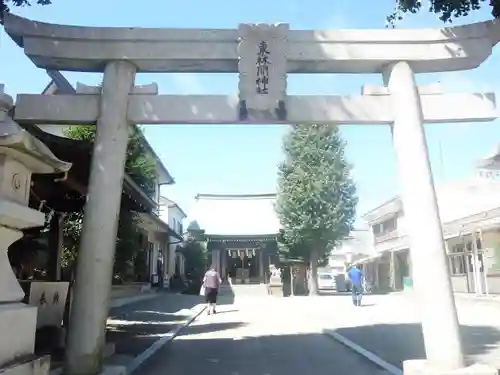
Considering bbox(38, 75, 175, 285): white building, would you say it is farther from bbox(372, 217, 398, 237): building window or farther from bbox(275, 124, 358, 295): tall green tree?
bbox(372, 217, 398, 237): building window

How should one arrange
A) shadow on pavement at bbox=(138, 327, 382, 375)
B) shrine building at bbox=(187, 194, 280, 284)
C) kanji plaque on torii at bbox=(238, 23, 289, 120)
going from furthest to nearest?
1. shrine building at bbox=(187, 194, 280, 284)
2. shadow on pavement at bbox=(138, 327, 382, 375)
3. kanji plaque on torii at bbox=(238, 23, 289, 120)

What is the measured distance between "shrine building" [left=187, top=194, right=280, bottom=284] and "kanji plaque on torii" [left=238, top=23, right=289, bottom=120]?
1128 inches

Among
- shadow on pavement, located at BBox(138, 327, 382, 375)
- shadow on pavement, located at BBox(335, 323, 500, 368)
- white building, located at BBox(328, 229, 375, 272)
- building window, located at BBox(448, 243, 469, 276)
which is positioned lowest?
shadow on pavement, located at BBox(138, 327, 382, 375)

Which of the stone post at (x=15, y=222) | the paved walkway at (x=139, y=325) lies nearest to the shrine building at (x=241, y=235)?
the paved walkway at (x=139, y=325)

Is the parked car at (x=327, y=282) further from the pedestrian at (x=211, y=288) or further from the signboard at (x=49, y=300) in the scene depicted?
the signboard at (x=49, y=300)

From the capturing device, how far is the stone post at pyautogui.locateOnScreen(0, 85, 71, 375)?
15.5ft

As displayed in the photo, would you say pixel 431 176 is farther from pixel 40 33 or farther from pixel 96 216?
pixel 40 33

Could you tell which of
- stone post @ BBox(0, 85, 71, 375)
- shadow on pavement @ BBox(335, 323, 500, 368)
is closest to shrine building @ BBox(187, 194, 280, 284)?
shadow on pavement @ BBox(335, 323, 500, 368)

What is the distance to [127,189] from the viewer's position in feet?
29.5

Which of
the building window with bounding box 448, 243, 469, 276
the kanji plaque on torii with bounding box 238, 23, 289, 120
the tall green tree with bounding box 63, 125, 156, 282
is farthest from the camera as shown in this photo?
the building window with bounding box 448, 243, 469, 276

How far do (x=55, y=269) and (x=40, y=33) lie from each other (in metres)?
6.17

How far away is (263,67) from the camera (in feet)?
26.0

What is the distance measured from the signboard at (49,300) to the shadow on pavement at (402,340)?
6.29 meters

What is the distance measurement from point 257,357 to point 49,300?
164 inches
